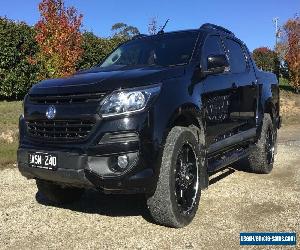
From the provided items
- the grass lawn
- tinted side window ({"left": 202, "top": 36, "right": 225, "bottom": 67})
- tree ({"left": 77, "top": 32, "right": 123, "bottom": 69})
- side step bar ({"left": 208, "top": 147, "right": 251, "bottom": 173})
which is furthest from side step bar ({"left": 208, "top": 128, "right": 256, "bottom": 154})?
tree ({"left": 77, "top": 32, "right": 123, "bottom": 69})

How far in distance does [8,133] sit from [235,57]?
19.4 feet

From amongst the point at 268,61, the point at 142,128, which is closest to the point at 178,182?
the point at 142,128

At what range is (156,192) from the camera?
427 cm

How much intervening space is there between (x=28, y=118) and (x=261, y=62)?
1166 inches

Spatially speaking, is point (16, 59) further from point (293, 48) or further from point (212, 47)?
point (293, 48)

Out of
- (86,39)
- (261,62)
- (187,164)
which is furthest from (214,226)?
(261,62)

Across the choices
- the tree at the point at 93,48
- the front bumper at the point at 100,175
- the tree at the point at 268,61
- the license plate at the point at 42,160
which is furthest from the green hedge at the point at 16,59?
the tree at the point at 268,61

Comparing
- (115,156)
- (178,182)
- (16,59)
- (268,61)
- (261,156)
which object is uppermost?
(268,61)

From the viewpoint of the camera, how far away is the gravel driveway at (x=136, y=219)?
4223mm

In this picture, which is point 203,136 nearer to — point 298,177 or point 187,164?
point 187,164

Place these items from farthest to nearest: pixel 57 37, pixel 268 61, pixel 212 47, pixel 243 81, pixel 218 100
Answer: pixel 268 61, pixel 57 37, pixel 243 81, pixel 212 47, pixel 218 100

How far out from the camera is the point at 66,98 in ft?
14.0

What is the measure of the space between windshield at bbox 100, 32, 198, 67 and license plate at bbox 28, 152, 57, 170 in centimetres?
169

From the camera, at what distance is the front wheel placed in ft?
14.0
